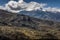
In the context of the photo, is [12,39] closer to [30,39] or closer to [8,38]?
[8,38]

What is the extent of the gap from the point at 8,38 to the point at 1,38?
9815 mm

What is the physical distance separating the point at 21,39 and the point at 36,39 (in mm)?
13590

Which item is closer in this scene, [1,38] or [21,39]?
[1,38]

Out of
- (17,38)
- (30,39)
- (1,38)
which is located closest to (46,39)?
(30,39)

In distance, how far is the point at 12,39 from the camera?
493ft

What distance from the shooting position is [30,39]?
148 metres

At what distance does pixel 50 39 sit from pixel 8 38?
37.5 meters

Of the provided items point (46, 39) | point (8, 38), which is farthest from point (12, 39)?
point (46, 39)

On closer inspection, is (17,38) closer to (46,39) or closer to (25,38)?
(25,38)

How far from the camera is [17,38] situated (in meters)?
154

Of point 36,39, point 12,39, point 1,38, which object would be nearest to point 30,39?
point 36,39

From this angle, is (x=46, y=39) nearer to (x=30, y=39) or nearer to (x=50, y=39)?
(x=50, y=39)

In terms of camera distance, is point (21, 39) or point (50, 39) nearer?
point (50, 39)

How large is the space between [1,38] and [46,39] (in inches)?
1510
